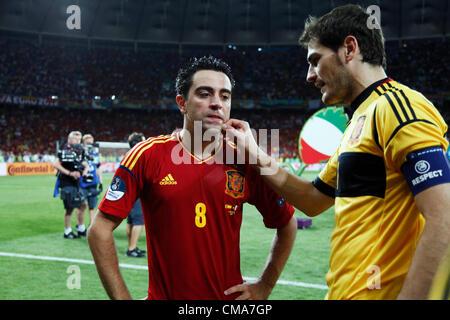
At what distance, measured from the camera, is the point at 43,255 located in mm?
6781

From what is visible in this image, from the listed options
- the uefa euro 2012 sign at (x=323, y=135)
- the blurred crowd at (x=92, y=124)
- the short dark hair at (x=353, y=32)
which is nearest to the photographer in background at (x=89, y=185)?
the uefa euro 2012 sign at (x=323, y=135)

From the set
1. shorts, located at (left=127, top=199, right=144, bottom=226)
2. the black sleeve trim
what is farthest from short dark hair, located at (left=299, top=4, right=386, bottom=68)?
shorts, located at (left=127, top=199, right=144, bottom=226)

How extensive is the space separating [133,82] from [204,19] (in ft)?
41.8

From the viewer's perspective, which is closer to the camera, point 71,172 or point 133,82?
point 71,172

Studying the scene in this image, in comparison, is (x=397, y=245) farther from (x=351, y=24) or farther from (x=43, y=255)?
(x=43, y=255)

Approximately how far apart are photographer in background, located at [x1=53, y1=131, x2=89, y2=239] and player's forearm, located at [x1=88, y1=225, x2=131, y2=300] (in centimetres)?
631

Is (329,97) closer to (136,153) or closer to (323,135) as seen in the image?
(136,153)

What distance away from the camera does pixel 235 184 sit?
2430 mm

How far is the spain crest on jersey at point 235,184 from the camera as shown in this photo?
7.88 feet

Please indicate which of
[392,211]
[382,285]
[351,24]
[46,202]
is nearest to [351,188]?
[392,211]

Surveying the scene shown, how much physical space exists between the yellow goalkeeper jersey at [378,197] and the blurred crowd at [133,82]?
1441 inches

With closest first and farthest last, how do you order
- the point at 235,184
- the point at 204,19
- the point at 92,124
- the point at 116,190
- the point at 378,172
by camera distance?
the point at 378,172, the point at 116,190, the point at 235,184, the point at 204,19, the point at 92,124

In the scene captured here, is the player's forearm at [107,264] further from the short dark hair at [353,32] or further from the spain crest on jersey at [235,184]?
the short dark hair at [353,32]

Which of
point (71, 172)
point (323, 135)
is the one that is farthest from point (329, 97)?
point (323, 135)
